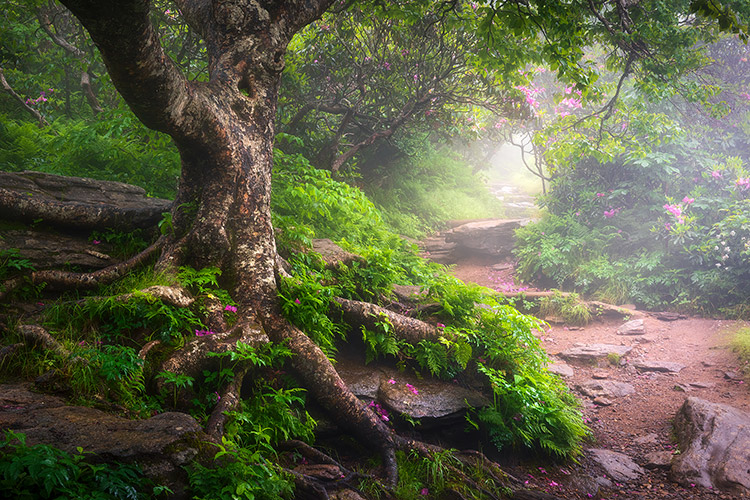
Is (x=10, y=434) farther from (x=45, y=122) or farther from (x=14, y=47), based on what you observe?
(x=14, y=47)

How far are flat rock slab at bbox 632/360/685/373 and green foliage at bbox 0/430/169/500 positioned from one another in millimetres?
8910

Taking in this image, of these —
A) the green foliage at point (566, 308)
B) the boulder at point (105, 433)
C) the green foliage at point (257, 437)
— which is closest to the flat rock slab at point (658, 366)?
the green foliage at point (566, 308)

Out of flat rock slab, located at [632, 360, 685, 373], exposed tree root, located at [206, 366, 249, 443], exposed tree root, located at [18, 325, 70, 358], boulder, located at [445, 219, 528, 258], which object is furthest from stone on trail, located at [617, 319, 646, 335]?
exposed tree root, located at [18, 325, 70, 358]

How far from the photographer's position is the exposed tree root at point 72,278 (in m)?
3.55

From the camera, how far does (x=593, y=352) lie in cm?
866

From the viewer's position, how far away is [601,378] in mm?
7789

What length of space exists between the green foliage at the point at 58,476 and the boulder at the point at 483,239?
42.8ft

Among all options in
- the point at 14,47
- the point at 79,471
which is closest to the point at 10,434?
the point at 79,471

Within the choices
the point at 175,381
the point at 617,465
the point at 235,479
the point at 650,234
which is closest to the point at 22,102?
the point at 175,381

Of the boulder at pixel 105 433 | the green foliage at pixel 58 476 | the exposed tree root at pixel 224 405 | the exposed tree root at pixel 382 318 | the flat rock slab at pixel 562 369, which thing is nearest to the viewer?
the green foliage at pixel 58 476

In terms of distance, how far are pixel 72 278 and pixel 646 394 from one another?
27.6 ft

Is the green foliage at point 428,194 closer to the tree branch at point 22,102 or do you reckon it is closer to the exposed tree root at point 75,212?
the tree branch at point 22,102

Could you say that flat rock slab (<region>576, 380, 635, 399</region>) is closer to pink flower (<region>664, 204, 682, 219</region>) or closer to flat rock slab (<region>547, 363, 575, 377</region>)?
flat rock slab (<region>547, 363, 575, 377</region>)

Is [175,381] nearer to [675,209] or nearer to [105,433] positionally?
[105,433]
